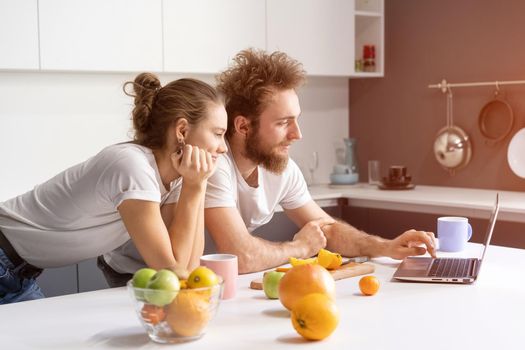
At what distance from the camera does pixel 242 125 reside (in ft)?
8.24

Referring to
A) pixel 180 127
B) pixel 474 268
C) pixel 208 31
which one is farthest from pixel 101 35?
pixel 474 268

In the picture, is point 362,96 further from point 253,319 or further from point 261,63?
point 253,319

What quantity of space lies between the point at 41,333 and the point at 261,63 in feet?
4.34

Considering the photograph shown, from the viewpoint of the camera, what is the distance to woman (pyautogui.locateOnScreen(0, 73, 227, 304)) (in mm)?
1970

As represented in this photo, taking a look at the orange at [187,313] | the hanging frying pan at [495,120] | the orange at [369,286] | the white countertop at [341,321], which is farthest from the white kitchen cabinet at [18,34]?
the hanging frying pan at [495,120]

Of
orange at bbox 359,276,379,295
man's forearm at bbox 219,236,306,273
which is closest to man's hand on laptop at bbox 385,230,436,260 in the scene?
man's forearm at bbox 219,236,306,273

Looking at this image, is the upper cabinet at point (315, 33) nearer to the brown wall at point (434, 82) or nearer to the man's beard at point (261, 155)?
the brown wall at point (434, 82)

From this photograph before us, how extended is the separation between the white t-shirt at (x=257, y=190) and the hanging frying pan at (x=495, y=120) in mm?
1730

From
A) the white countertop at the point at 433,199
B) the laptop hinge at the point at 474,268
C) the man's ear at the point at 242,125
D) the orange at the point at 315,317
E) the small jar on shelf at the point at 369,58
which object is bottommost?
the white countertop at the point at 433,199

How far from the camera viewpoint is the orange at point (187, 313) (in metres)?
1.30

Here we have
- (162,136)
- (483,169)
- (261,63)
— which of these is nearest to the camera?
(162,136)

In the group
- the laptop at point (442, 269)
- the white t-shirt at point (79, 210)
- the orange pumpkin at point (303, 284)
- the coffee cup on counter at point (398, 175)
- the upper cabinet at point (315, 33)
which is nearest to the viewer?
the orange pumpkin at point (303, 284)

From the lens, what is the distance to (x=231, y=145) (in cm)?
252

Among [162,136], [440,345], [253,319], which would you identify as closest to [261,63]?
[162,136]
